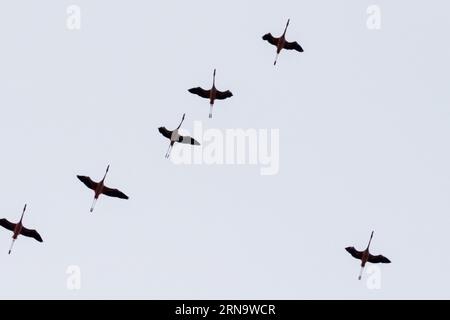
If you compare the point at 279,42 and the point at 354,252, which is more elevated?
the point at 279,42

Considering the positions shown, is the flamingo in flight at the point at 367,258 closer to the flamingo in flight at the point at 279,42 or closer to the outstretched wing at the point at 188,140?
the outstretched wing at the point at 188,140

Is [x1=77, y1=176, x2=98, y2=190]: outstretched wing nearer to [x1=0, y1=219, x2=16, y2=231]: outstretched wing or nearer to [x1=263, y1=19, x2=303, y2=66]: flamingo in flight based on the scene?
[x1=0, y1=219, x2=16, y2=231]: outstretched wing

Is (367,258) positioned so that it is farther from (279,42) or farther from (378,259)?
(279,42)

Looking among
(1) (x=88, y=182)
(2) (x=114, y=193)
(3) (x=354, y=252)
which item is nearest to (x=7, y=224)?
(1) (x=88, y=182)

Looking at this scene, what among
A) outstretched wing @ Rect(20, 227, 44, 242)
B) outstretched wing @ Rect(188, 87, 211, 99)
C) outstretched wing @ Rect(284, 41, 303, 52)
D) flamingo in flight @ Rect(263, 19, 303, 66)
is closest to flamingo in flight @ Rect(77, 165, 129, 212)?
outstretched wing @ Rect(20, 227, 44, 242)

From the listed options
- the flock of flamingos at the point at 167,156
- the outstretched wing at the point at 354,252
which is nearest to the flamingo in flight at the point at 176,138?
the flock of flamingos at the point at 167,156

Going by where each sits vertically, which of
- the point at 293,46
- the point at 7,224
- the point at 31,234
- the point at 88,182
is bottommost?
the point at 31,234

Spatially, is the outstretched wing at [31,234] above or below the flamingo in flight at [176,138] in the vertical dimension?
below
